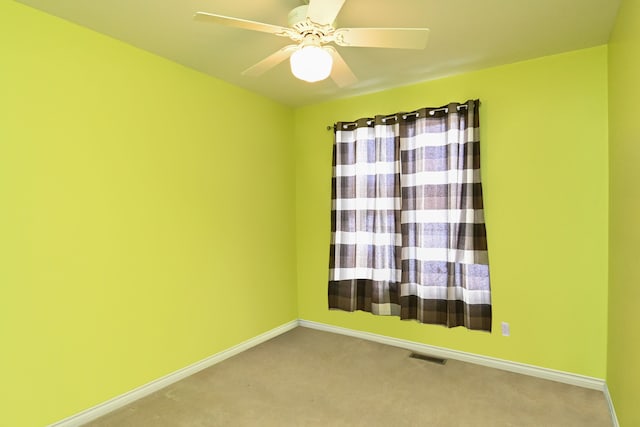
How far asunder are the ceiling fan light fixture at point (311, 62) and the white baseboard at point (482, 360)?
2.53 m

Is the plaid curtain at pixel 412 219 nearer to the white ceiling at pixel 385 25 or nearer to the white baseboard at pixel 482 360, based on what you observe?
the white baseboard at pixel 482 360

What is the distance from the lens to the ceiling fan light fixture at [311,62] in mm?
1625

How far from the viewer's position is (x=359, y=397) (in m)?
2.42

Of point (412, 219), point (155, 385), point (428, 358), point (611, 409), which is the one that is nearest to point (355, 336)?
point (428, 358)

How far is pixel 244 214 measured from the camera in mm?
3285

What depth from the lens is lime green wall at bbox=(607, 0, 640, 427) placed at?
164cm

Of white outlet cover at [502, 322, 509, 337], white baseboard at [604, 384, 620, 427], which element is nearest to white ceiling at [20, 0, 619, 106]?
white outlet cover at [502, 322, 509, 337]

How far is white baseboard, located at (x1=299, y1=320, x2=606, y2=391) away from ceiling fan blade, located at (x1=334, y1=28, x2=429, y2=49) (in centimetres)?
247

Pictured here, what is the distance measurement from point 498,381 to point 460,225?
1186 mm

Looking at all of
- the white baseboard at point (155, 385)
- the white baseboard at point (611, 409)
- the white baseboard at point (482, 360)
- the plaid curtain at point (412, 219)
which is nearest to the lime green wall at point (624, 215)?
the white baseboard at point (611, 409)

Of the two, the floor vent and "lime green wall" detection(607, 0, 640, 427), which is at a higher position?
"lime green wall" detection(607, 0, 640, 427)

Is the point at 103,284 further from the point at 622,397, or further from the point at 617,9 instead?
the point at 617,9

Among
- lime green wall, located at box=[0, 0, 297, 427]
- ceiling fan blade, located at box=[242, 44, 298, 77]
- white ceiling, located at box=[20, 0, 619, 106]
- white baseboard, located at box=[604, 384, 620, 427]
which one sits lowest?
white baseboard, located at box=[604, 384, 620, 427]

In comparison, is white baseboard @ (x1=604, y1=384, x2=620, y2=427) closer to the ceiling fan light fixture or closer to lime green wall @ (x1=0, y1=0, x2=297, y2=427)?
the ceiling fan light fixture
